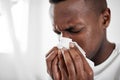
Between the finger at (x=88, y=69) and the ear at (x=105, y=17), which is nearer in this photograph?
the finger at (x=88, y=69)

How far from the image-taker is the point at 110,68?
3.61 ft

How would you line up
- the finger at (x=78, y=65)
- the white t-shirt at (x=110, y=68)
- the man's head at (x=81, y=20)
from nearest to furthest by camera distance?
the finger at (x=78, y=65) → the man's head at (x=81, y=20) → the white t-shirt at (x=110, y=68)

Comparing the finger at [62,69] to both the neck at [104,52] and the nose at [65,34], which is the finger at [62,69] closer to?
the nose at [65,34]

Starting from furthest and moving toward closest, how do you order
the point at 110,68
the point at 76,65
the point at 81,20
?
the point at 110,68 → the point at 81,20 → the point at 76,65

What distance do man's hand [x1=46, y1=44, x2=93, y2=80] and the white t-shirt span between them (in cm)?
24

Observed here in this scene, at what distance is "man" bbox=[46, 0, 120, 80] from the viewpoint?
0.88 meters

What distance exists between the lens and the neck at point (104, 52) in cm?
112

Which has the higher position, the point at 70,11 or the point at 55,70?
the point at 70,11

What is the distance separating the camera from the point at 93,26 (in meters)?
1.02

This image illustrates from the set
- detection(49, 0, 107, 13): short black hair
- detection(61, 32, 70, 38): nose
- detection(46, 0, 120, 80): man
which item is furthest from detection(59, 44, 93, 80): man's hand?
detection(49, 0, 107, 13): short black hair

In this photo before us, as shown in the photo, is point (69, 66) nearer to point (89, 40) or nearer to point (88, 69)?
point (88, 69)

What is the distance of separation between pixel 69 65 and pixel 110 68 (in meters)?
0.31

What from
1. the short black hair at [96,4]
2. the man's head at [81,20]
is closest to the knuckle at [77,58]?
the man's head at [81,20]

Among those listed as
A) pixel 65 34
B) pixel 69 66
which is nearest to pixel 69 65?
A: pixel 69 66
